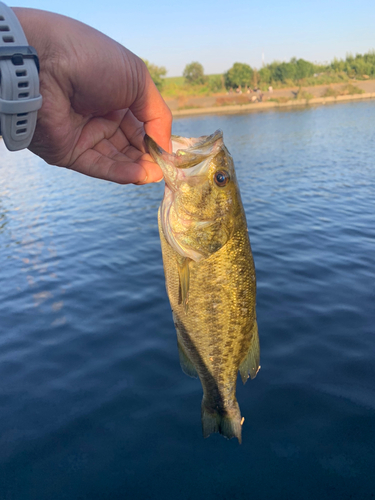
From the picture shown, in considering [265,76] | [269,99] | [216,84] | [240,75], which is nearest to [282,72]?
[265,76]

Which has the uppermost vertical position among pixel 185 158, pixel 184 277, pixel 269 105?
pixel 185 158

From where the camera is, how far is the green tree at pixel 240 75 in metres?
81.8

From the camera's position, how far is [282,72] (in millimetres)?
85250

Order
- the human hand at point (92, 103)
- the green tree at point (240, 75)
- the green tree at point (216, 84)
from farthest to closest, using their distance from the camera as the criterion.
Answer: the green tree at point (216, 84), the green tree at point (240, 75), the human hand at point (92, 103)

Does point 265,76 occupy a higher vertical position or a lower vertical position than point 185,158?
higher

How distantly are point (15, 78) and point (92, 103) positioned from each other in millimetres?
732

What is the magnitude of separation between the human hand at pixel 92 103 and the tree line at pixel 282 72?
8368 cm

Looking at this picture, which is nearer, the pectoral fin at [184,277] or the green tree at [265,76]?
the pectoral fin at [184,277]

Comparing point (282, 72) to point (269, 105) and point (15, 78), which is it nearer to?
point (269, 105)

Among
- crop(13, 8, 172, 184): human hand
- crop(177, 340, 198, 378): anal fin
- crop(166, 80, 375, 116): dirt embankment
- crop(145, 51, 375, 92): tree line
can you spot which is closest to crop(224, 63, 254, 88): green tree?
crop(145, 51, 375, 92): tree line

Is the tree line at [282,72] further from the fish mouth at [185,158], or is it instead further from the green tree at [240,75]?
the fish mouth at [185,158]

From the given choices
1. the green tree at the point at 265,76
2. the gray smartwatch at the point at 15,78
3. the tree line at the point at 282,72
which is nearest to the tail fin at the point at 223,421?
the gray smartwatch at the point at 15,78

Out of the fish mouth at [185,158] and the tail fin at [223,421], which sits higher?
the fish mouth at [185,158]

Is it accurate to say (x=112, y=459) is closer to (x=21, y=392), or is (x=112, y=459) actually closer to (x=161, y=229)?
(x=21, y=392)
